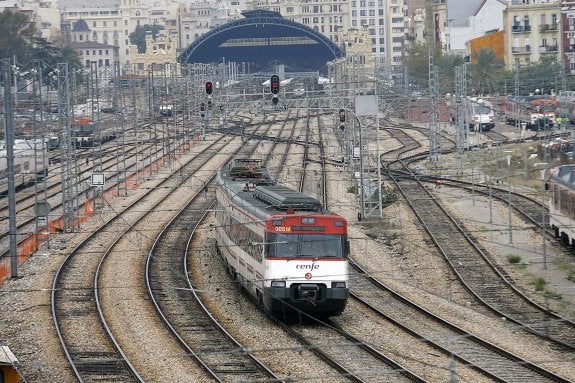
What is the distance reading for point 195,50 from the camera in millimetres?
153625

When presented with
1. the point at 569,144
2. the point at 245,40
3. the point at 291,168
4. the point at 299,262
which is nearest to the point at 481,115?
the point at 291,168

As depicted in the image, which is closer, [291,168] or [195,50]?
[291,168]

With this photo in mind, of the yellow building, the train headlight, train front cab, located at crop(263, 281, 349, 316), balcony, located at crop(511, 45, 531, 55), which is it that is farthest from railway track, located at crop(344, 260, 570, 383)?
the yellow building

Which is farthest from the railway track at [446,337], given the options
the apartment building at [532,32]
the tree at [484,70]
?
the apartment building at [532,32]

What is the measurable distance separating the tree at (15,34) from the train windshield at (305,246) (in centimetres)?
10200

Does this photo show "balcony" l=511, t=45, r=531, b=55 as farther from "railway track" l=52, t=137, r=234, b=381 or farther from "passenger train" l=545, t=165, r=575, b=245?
"railway track" l=52, t=137, r=234, b=381

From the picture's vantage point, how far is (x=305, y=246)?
85.1 ft

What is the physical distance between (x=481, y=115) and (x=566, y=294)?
186 ft

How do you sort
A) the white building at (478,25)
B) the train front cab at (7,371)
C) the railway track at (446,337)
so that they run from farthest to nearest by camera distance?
the white building at (478,25) → the railway track at (446,337) → the train front cab at (7,371)

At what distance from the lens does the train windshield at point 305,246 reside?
85.0 ft

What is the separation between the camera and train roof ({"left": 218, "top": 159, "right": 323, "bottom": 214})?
26.9 metres

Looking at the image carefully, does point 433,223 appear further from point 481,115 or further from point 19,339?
point 481,115

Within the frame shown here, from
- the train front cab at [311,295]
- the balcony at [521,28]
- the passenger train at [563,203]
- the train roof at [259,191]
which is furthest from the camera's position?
the balcony at [521,28]

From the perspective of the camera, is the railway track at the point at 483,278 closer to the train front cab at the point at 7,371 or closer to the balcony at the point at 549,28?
the train front cab at the point at 7,371
